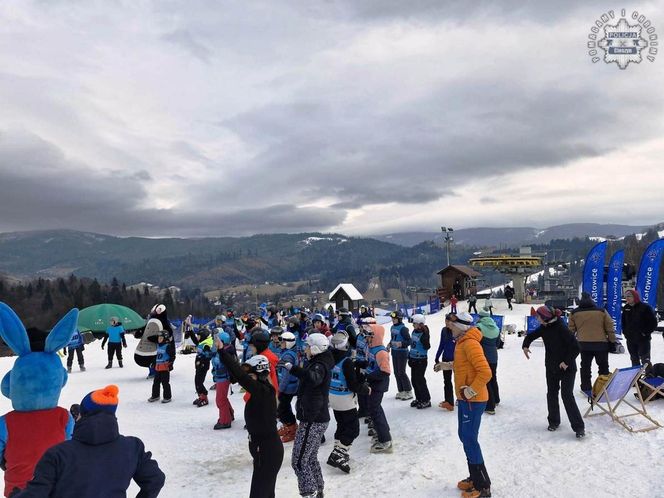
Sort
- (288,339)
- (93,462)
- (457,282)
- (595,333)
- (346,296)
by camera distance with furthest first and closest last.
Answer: (457,282) < (346,296) < (595,333) < (288,339) < (93,462)

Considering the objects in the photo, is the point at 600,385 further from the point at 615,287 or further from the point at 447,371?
the point at 615,287

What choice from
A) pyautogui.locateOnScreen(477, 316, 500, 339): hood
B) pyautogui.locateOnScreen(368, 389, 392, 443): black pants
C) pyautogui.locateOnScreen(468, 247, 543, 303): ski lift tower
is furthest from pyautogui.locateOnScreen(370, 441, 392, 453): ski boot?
pyautogui.locateOnScreen(468, 247, 543, 303): ski lift tower

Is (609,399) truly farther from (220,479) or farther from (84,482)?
(84,482)

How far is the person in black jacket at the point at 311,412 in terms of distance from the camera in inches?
195

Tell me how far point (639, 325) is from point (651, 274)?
9453 mm

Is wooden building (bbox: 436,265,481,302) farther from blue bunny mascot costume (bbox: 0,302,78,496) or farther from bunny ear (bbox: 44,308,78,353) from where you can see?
blue bunny mascot costume (bbox: 0,302,78,496)

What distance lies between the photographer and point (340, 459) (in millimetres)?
5785

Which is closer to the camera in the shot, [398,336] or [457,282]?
[398,336]

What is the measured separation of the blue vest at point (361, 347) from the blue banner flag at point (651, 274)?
13281 mm

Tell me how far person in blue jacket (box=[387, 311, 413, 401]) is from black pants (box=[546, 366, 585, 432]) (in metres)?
2.94

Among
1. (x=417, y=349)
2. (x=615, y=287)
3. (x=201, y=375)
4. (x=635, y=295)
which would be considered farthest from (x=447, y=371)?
(x=615, y=287)

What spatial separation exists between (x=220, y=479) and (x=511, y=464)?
3.73m

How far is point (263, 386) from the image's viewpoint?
4.43 meters

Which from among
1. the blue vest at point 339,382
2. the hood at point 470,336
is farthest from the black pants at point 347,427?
the hood at point 470,336
